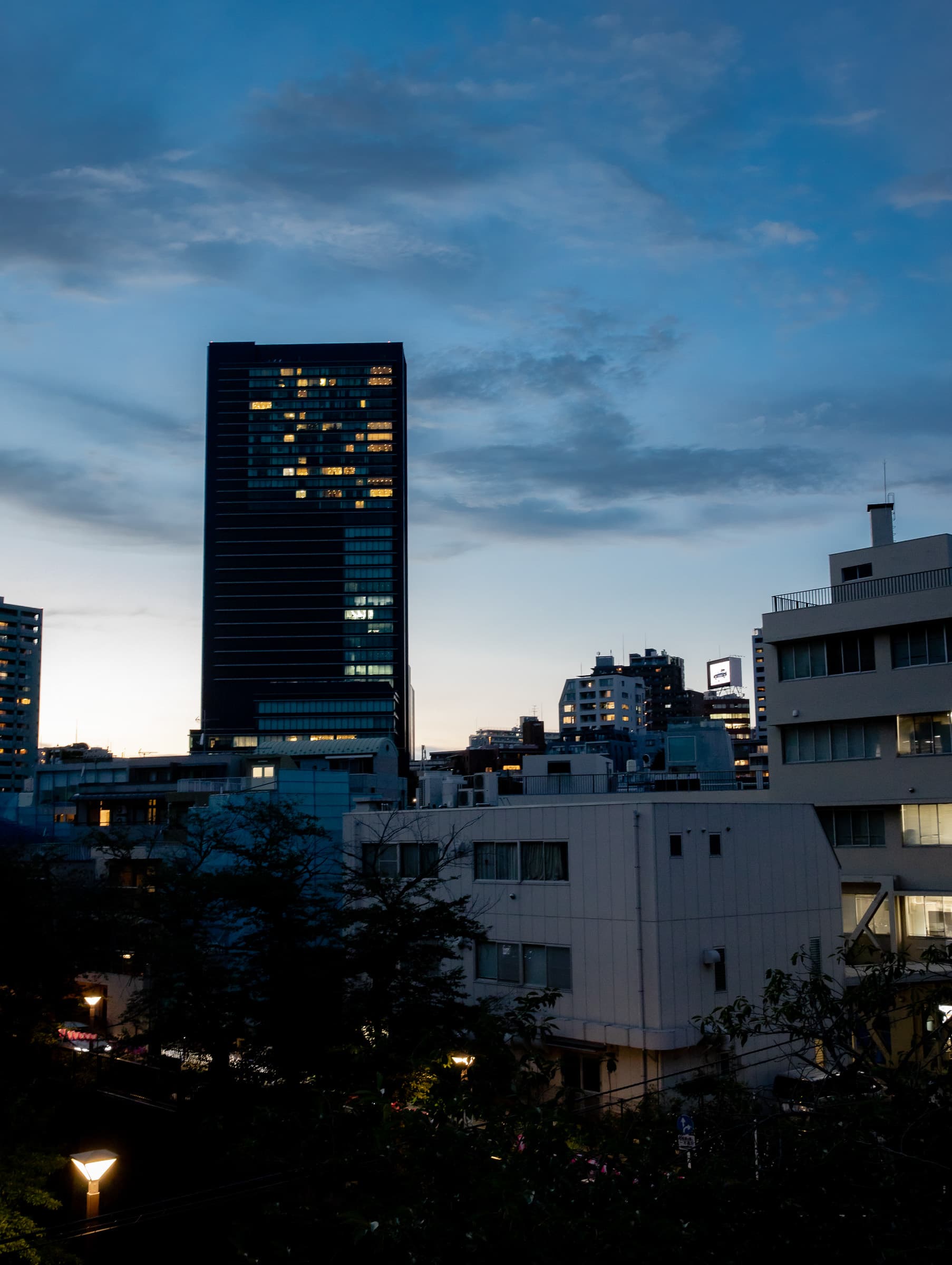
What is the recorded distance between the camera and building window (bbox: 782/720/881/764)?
43750 mm

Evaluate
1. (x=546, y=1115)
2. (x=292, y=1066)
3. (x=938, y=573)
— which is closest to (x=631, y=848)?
(x=292, y=1066)

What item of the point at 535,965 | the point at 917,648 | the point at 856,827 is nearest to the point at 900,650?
the point at 917,648

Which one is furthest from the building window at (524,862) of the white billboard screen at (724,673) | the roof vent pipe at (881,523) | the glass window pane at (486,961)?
the white billboard screen at (724,673)

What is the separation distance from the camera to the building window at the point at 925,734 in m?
Answer: 41.7

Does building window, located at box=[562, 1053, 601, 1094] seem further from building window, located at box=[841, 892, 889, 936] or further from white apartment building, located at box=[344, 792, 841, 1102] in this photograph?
building window, located at box=[841, 892, 889, 936]

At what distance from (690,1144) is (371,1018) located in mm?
9793

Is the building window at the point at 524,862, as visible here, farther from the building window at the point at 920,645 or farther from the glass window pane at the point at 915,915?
the building window at the point at 920,645

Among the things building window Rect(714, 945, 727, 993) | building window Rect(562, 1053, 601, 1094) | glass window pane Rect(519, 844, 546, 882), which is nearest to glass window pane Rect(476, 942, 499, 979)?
glass window pane Rect(519, 844, 546, 882)

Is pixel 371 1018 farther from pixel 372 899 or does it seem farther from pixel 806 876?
pixel 806 876

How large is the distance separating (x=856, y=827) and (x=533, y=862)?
20.9 meters

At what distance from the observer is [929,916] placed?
135 ft

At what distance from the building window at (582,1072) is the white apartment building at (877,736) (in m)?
17.7

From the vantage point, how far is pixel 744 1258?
27.7ft

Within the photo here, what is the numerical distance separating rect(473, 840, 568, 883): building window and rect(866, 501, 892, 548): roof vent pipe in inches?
1203
